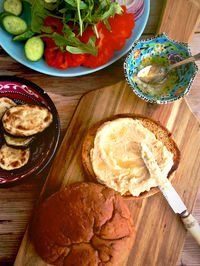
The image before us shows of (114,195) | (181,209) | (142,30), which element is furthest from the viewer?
(142,30)

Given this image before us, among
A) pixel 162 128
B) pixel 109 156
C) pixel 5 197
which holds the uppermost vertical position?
pixel 162 128

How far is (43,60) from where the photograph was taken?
7.77ft

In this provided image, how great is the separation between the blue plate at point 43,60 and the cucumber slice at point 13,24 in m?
0.08

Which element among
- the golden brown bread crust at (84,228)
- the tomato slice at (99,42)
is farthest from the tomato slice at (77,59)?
the golden brown bread crust at (84,228)

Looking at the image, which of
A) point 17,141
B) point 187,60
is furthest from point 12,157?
point 187,60

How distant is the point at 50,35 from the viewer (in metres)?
2.16

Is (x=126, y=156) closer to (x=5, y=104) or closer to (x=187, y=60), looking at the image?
(x=187, y=60)

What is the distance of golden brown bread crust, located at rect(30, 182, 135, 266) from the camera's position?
1981 millimetres

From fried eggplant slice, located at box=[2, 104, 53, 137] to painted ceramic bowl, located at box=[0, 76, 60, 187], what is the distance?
0.05 meters

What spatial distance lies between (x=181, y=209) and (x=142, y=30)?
1.41 meters

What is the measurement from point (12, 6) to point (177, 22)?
1328 mm

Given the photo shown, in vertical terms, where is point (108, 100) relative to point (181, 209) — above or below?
above

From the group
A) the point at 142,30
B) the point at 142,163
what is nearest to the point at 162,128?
the point at 142,163

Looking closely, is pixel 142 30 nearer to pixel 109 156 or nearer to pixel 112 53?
pixel 112 53
